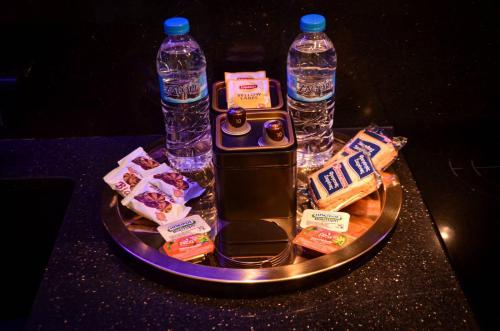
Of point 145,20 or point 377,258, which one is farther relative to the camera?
point 145,20

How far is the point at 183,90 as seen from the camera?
3.31ft

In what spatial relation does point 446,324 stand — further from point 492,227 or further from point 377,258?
point 492,227

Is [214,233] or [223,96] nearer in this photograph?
[214,233]

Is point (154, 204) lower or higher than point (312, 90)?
lower

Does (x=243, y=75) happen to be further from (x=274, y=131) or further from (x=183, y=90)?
(x=274, y=131)

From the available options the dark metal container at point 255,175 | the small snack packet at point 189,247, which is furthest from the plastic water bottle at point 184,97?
the small snack packet at point 189,247

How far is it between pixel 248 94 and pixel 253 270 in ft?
1.20

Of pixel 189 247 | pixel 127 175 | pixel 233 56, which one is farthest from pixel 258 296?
pixel 233 56

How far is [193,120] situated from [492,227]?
63cm

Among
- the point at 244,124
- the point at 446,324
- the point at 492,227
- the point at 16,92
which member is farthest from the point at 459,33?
the point at 16,92

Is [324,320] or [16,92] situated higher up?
[16,92]

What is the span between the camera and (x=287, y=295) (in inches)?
32.3

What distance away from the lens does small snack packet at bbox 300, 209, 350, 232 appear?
36.4 inches

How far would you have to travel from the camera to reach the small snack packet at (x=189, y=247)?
87cm
